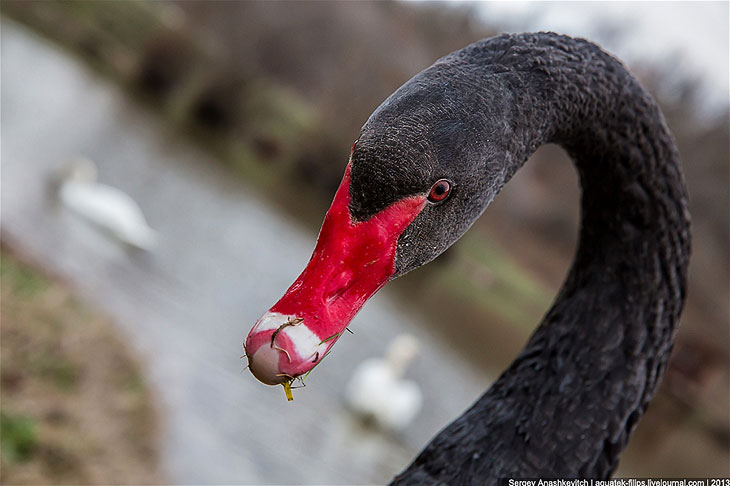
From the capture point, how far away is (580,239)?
1.79 metres

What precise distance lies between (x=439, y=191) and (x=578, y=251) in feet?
2.34

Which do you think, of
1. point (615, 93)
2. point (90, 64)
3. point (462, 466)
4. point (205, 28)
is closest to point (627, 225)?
point (615, 93)

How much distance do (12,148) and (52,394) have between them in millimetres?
5990

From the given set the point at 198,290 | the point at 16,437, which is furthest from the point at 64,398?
the point at 198,290

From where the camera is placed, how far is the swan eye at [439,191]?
48.0 inches

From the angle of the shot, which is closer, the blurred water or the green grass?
the green grass

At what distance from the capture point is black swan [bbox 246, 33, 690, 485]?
1.16 metres

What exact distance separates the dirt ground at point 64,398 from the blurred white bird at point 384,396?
2668 mm

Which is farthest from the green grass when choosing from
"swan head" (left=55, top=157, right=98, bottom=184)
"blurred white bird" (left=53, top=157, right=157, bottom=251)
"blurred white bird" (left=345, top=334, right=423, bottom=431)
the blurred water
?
"swan head" (left=55, top=157, right=98, bottom=184)

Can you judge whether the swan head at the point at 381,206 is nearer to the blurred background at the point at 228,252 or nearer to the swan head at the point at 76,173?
the blurred background at the point at 228,252

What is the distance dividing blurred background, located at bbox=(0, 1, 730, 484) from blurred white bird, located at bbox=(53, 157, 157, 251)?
1.5 inches

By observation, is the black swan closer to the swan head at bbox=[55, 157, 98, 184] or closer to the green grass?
the green grass

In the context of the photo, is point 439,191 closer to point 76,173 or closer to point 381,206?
point 381,206

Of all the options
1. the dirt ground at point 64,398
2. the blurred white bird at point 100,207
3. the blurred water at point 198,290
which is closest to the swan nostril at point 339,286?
the dirt ground at point 64,398
